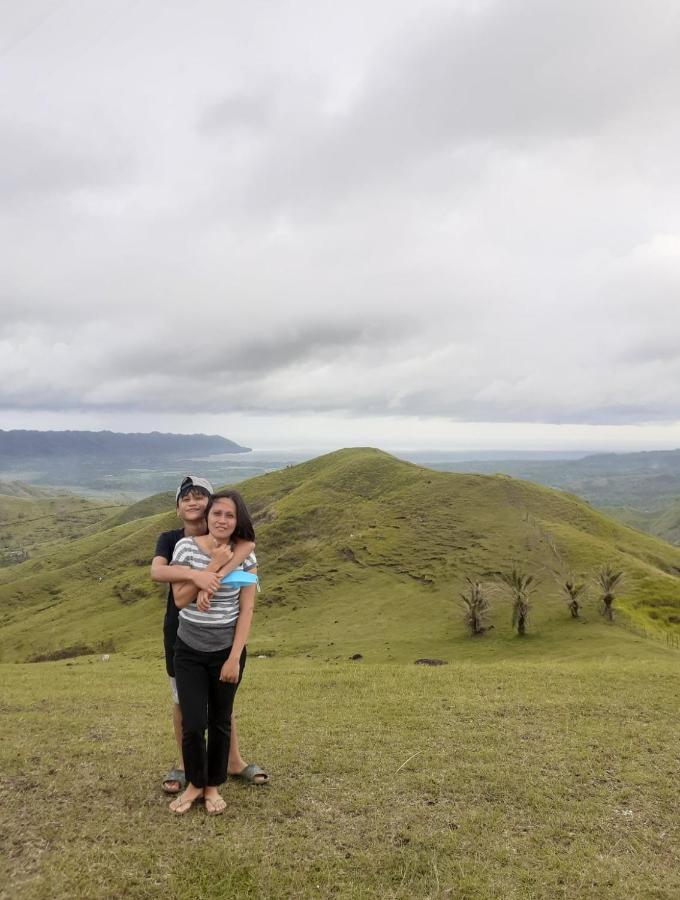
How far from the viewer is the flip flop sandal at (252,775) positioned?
8672 millimetres

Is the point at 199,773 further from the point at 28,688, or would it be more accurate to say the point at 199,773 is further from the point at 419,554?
the point at 419,554

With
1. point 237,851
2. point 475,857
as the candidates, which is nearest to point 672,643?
point 475,857

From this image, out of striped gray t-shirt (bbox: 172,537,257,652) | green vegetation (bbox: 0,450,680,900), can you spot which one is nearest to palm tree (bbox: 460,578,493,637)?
green vegetation (bbox: 0,450,680,900)

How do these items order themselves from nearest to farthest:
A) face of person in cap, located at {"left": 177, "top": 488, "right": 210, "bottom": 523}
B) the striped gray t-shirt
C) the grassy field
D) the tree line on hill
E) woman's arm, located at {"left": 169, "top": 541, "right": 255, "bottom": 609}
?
the grassy field → woman's arm, located at {"left": 169, "top": 541, "right": 255, "bottom": 609} → the striped gray t-shirt → face of person in cap, located at {"left": 177, "top": 488, "right": 210, "bottom": 523} → the tree line on hill

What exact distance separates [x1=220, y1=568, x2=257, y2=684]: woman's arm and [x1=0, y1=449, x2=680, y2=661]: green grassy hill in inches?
1166

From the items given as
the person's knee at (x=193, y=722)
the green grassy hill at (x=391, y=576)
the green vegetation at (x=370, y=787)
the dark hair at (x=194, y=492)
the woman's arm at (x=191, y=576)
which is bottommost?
the green grassy hill at (x=391, y=576)

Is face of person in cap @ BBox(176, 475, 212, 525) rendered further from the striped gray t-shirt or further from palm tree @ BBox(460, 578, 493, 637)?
palm tree @ BBox(460, 578, 493, 637)

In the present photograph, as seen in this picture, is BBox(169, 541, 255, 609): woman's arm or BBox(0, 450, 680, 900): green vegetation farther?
BBox(169, 541, 255, 609): woman's arm

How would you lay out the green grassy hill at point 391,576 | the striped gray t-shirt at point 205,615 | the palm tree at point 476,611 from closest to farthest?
the striped gray t-shirt at point 205,615, the palm tree at point 476,611, the green grassy hill at point 391,576

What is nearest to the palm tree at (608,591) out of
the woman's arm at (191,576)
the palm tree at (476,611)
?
the palm tree at (476,611)

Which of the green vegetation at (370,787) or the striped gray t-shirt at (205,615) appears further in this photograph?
the striped gray t-shirt at (205,615)

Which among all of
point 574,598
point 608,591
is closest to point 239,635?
point 608,591

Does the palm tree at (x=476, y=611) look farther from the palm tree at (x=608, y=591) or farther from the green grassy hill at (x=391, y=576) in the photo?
the palm tree at (x=608, y=591)

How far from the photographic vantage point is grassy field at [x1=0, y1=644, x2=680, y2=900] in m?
6.49
